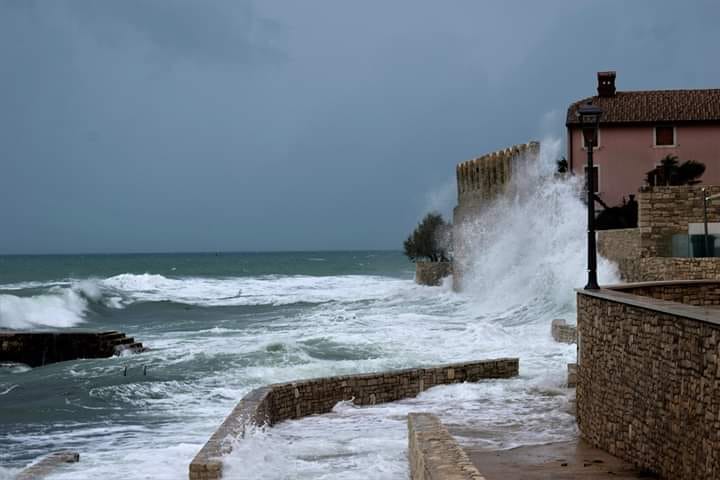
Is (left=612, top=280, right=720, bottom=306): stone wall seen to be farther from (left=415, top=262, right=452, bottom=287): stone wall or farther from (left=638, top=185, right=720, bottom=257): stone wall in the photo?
(left=415, top=262, right=452, bottom=287): stone wall

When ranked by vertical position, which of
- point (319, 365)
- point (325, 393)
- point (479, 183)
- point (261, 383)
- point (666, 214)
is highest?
point (479, 183)

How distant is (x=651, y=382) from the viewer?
309 inches

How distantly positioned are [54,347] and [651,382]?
18054 mm

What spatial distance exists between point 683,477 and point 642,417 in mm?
1067

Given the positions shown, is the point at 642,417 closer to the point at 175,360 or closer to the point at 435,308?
the point at 175,360

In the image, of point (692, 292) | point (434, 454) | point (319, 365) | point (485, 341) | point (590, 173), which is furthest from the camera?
point (485, 341)

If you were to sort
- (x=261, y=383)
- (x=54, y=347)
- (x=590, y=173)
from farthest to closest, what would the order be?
(x=54, y=347)
(x=261, y=383)
(x=590, y=173)

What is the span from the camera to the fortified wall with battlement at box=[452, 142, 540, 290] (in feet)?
111

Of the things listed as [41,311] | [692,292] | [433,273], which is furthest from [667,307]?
[433,273]

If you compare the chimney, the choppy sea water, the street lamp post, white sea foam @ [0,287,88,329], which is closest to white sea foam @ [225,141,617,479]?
the choppy sea water

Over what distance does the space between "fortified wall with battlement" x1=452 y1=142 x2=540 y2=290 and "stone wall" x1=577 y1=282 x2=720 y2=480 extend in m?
23.7

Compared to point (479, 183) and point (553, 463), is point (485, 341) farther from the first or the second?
point (479, 183)

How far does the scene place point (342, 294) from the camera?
52156 millimetres

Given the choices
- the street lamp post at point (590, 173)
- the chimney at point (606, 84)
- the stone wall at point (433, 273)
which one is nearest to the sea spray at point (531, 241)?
the chimney at point (606, 84)
